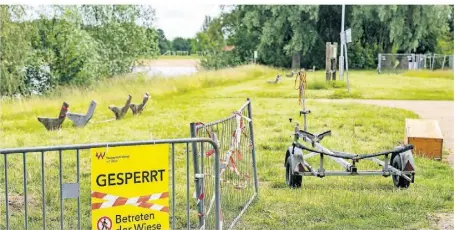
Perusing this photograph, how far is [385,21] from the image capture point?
658cm

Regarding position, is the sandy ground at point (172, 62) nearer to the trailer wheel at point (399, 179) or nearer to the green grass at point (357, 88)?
the green grass at point (357, 88)

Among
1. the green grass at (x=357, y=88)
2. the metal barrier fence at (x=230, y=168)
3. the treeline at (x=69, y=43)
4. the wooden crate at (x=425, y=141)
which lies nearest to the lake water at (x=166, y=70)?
the treeline at (x=69, y=43)

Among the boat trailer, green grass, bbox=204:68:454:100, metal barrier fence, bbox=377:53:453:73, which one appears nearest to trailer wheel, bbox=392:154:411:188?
the boat trailer

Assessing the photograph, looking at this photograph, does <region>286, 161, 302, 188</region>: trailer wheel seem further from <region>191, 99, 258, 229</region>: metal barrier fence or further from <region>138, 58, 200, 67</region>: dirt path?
<region>138, 58, 200, 67</region>: dirt path

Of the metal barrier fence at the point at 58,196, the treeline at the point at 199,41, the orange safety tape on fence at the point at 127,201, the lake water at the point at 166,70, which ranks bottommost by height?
the metal barrier fence at the point at 58,196

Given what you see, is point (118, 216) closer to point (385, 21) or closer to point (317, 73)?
point (317, 73)

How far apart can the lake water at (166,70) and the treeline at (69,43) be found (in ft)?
0.49

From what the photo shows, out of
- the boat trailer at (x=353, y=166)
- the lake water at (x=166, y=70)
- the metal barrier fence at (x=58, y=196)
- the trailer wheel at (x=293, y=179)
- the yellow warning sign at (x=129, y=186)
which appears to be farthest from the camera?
the lake water at (x=166, y=70)

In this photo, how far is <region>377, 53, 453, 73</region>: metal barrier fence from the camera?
6.72m

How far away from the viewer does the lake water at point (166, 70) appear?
648cm

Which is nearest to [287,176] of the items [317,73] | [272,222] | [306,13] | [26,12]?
[272,222]

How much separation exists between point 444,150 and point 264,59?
1.99 m

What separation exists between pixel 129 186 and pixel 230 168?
133 centimetres

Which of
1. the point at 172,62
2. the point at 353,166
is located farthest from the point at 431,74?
the point at 353,166
